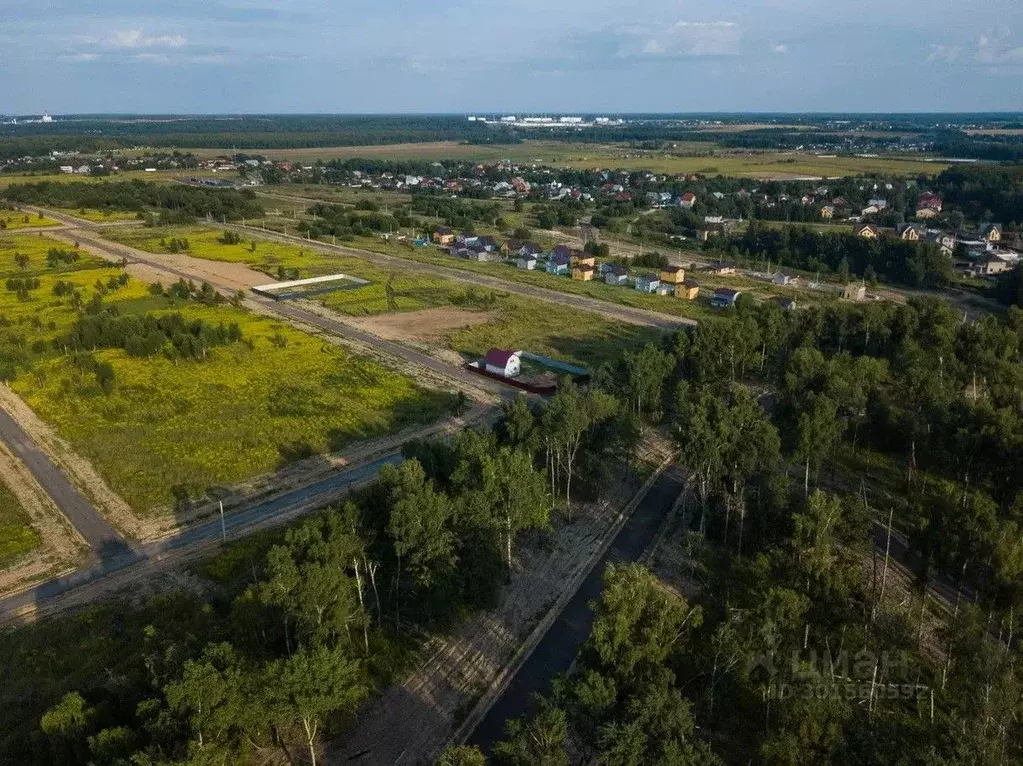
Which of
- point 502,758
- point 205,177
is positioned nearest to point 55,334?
point 502,758

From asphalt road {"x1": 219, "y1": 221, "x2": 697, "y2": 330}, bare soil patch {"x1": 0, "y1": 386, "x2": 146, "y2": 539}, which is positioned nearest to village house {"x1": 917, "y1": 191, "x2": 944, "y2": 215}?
asphalt road {"x1": 219, "y1": 221, "x2": 697, "y2": 330}

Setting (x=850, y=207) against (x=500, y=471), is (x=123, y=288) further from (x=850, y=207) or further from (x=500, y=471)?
(x=850, y=207)

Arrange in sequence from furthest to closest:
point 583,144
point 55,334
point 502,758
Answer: point 583,144 → point 55,334 → point 502,758

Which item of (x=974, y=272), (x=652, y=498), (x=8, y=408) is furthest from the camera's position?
(x=974, y=272)

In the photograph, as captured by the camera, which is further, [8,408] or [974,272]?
[974,272]

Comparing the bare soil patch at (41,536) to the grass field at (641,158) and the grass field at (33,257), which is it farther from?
the grass field at (641,158)

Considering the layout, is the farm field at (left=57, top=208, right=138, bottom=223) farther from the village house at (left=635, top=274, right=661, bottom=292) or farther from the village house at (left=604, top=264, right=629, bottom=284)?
the village house at (left=635, top=274, right=661, bottom=292)
